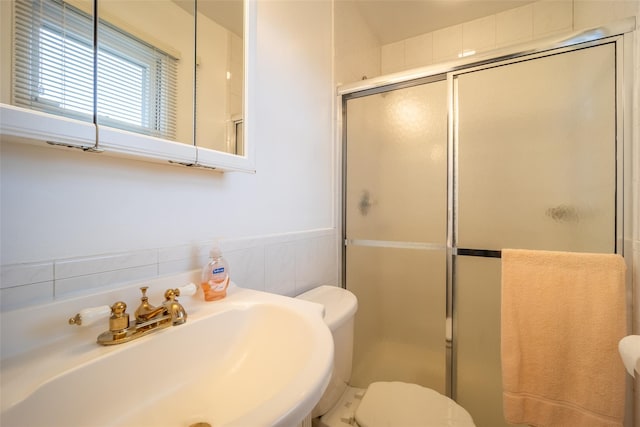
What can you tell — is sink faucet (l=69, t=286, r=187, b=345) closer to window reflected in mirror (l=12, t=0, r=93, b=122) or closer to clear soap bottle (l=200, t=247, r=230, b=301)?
clear soap bottle (l=200, t=247, r=230, b=301)

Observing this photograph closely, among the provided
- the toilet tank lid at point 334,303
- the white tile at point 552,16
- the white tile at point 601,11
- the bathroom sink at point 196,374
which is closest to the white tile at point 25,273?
the bathroom sink at point 196,374

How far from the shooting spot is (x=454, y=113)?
48.7 inches

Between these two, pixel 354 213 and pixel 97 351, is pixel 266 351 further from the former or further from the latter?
pixel 354 213

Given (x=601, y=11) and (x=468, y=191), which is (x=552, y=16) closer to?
(x=601, y=11)

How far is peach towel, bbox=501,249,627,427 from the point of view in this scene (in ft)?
2.90

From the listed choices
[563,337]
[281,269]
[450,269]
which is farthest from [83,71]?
[563,337]

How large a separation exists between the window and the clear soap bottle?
1.14 ft

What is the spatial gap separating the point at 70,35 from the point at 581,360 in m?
1.73

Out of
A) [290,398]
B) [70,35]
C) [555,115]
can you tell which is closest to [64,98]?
[70,35]

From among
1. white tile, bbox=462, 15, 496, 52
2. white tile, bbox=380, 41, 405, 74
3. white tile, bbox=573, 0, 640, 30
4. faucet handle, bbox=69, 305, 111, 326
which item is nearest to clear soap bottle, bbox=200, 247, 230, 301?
faucet handle, bbox=69, 305, 111, 326

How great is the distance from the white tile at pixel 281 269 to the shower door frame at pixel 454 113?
469mm

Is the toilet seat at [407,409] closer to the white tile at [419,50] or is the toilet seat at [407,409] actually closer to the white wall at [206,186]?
the white wall at [206,186]

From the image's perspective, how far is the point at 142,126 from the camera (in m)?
0.62

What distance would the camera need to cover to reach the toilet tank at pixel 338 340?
0.94 meters
